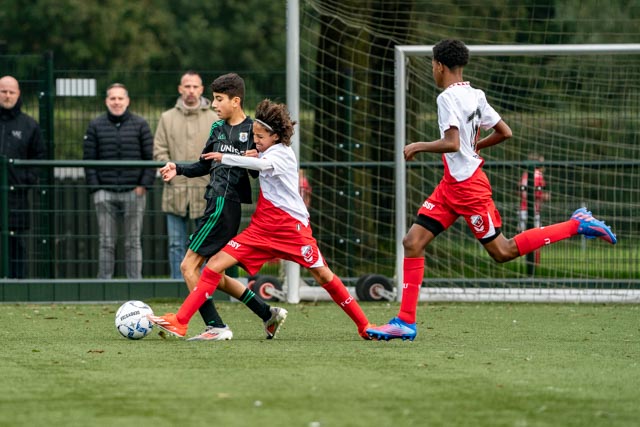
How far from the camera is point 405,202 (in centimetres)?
1254

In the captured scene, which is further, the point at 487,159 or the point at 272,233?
the point at 487,159

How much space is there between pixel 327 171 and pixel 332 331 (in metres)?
3.99

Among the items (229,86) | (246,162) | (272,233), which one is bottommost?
(272,233)

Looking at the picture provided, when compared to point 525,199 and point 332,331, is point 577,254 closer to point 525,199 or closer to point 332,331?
point 525,199

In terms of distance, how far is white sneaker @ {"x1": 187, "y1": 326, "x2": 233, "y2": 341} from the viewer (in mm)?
8705

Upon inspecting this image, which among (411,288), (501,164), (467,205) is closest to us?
(467,205)

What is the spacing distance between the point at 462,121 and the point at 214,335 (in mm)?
2217

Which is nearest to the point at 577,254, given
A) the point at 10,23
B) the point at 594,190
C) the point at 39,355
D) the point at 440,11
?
the point at 594,190

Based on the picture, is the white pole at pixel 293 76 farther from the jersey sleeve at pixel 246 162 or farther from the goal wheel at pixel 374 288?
the jersey sleeve at pixel 246 162

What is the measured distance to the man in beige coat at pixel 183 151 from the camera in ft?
41.4

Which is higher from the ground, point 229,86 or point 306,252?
point 229,86

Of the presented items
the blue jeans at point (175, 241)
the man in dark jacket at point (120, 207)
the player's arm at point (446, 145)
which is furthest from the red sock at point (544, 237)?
the man in dark jacket at point (120, 207)

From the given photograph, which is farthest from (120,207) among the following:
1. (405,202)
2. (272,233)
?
(272,233)

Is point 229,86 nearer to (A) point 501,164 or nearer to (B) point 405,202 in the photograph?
(B) point 405,202
